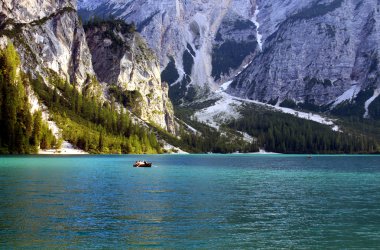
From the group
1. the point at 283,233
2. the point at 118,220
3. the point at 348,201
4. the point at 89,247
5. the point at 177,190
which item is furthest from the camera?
the point at 177,190

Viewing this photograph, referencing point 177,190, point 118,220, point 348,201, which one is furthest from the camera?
point 177,190

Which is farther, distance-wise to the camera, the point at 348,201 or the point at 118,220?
the point at 348,201

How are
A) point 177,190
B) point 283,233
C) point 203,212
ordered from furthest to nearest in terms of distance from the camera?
point 177,190 < point 203,212 < point 283,233

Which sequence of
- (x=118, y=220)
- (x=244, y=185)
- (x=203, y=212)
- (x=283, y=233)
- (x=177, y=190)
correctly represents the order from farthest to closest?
(x=244, y=185) → (x=177, y=190) → (x=203, y=212) → (x=118, y=220) → (x=283, y=233)

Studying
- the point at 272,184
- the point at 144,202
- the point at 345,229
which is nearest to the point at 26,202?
the point at 144,202

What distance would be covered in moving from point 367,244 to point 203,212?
60.3ft

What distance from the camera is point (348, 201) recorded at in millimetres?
60125

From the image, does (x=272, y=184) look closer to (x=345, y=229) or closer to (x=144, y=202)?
(x=144, y=202)

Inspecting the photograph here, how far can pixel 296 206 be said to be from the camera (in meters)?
55.3

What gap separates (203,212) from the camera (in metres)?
49.5

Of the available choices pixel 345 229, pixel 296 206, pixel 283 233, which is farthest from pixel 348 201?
pixel 283 233

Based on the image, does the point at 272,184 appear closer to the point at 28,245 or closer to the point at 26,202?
the point at 26,202

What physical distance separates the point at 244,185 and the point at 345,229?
131 feet

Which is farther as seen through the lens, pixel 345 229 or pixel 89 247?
pixel 345 229
